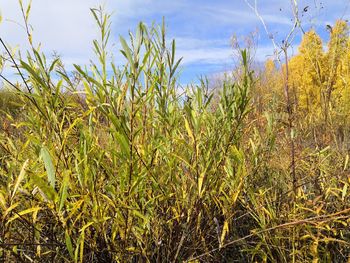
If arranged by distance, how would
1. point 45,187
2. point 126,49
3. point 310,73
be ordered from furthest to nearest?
1. point 310,73
2. point 126,49
3. point 45,187

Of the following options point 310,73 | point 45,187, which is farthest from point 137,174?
point 310,73

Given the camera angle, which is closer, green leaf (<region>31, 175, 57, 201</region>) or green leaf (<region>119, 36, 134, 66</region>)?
green leaf (<region>31, 175, 57, 201</region>)

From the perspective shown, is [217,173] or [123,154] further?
[217,173]

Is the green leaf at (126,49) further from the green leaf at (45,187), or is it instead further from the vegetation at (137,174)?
the green leaf at (45,187)

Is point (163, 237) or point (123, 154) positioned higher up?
point (123, 154)

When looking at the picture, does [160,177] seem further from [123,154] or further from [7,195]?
[7,195]

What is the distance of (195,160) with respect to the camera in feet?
3.65

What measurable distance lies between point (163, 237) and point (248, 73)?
0.66 metres

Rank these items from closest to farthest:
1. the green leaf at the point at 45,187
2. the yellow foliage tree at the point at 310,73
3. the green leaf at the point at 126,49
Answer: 1. the green leaf at the point at 45,187
2. the green leaf at the point at 126,49
3. the yellow foliage tree at the point at 310,73

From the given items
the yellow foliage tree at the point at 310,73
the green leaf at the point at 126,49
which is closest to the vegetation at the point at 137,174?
the green leaf at the point at 126,49

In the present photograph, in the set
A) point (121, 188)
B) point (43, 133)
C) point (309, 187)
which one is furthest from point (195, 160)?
point (309, 187)

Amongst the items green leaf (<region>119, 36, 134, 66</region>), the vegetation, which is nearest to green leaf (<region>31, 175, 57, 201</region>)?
the vegetation

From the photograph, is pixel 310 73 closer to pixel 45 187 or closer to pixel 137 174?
pixel 137 174

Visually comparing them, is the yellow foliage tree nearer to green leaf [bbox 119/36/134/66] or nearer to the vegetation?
the vegetation
